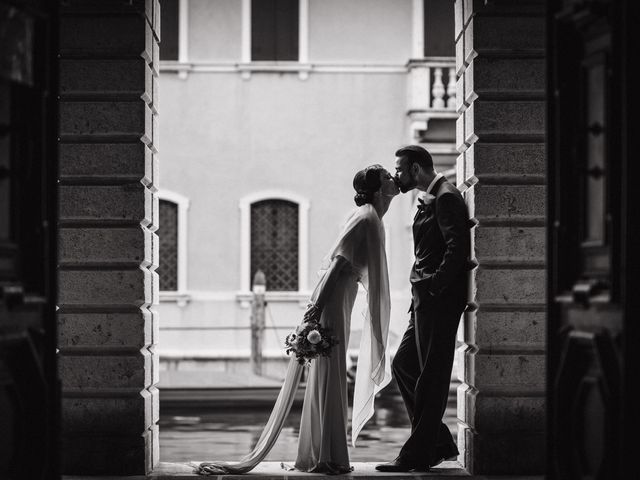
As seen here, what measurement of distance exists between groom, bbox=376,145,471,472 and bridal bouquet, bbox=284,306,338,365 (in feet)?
1.70

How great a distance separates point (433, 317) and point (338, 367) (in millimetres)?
735

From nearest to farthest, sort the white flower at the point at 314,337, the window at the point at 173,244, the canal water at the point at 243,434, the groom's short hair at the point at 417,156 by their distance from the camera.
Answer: the white flower at the point at 314,337
the groom's short hair at the point at 417,156
the canal water at the point at 243,434
the window at the point at 173,244

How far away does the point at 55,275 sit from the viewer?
181 inches

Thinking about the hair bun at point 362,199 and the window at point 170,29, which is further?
the window at point 170,29

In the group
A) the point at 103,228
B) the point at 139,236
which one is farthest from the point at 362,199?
the point at 103,228

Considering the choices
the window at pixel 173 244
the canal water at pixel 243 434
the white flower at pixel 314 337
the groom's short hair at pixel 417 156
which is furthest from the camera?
the window at pixel 173 244

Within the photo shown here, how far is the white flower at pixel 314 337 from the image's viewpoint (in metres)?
7.49

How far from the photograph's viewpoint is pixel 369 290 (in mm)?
7676

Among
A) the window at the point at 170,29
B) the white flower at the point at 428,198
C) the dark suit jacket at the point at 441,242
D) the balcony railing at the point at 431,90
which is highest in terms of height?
the window at the point at 170,29

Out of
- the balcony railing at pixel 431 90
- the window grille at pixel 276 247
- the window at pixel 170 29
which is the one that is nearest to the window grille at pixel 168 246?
the window grille at pixel 276 247

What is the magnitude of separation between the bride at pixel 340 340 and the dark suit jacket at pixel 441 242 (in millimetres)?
279

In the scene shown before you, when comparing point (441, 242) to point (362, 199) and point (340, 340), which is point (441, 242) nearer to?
point (362, 199)

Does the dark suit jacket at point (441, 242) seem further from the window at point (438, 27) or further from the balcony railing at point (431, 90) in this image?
the window at point (438, 27)

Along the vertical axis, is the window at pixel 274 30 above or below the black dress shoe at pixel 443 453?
above
